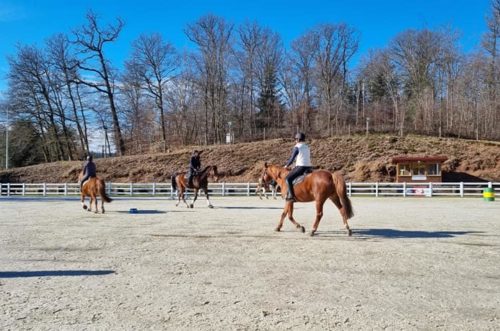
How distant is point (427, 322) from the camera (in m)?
4.30

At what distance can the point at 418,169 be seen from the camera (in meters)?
35.4

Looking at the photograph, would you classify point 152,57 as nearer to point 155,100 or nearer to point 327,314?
point 155,100

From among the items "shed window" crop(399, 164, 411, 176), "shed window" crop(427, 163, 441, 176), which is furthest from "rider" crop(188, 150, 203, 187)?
"shed window" crop(427, 163, 441, 176)

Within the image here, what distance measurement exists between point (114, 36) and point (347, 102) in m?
33.7

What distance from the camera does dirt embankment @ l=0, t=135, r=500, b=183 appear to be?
→ 38.9 m

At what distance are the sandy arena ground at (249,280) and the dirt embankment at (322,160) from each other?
31.1m

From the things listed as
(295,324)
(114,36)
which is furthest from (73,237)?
(114,36)

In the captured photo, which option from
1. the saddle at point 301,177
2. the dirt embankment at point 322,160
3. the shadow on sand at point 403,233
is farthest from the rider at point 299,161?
the dirt embankment at point 322,160

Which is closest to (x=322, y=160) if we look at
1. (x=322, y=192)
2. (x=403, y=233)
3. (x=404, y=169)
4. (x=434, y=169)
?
(x=404, y=169)

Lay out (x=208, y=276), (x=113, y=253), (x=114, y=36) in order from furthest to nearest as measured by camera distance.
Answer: (x=114, y=36) < (x=113, y=253) < (x=208, y=276)

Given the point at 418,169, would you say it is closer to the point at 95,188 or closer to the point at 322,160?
the point at 322,160

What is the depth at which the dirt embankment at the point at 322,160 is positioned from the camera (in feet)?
128

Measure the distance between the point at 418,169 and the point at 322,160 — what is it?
427 inches

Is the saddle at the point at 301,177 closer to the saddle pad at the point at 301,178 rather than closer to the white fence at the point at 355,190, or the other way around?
the saddle pad at the point at 301,178
